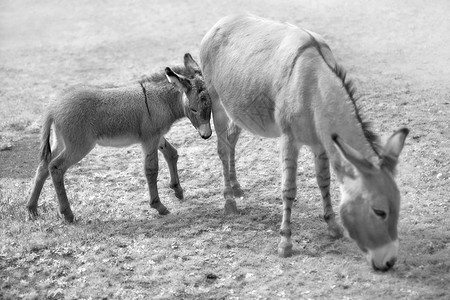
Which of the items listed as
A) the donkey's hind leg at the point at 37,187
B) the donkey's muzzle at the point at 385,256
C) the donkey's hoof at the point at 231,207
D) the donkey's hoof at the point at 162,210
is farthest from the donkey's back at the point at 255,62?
the donkey's hind leg at the point at 37,187

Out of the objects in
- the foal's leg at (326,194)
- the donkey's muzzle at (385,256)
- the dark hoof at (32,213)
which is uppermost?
the donkey's muzzle at (385,256)

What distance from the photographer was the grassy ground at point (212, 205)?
18.8 feet

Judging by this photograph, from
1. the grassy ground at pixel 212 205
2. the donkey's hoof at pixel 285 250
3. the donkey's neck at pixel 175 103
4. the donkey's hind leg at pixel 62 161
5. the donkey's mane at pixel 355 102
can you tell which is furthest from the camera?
the donkey's neck at pixel 175 103

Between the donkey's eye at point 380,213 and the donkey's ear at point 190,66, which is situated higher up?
the donkey's ear at point 190,66

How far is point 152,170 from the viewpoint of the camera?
7203 millimetres

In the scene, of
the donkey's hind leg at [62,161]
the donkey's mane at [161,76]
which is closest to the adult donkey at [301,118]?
the donkey's mane at [161,76]

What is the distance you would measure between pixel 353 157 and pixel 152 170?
9.73 feet

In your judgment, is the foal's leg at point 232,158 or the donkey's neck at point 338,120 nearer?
the donkey's neck at point 338,120

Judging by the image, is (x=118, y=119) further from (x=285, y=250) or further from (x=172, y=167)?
(x=285, y=250)

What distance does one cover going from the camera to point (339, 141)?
15.7ft

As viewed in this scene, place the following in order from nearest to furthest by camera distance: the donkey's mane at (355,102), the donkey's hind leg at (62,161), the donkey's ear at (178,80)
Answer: the donkey's mane at (355,102) < the donkey's hind leg at (62,161) < the donkey's ear at (178,80)

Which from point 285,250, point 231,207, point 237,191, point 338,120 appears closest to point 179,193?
point 237,191

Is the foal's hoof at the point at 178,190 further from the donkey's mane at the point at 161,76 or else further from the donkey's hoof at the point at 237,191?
the donkey's mane at the point at 161,76

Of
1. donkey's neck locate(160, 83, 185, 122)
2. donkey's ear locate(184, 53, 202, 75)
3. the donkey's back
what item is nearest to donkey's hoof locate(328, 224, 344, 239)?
the donkey's back
